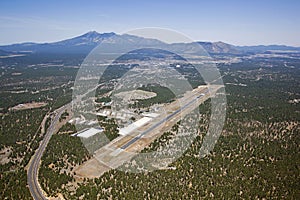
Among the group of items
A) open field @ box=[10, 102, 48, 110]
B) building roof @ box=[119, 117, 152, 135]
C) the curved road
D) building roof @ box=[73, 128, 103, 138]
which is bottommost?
the curved road

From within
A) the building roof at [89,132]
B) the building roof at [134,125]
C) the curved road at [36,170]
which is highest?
the building roof at [134,125]

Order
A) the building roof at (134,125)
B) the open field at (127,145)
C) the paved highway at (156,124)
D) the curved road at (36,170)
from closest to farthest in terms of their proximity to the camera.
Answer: the curved road at (36,170)
the open field at (127,145)
the paved highway at (156,124)
the building roof at (134,125)

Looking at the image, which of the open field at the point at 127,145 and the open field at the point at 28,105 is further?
the open field at the point at 28,105

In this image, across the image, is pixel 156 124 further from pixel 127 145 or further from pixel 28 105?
pixel 28 105

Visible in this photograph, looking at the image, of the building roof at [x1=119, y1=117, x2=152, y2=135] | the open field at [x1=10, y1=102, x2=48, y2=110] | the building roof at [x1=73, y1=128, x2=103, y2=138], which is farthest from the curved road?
the open field at [x1=10, y1=102, x2=48, y2=110]

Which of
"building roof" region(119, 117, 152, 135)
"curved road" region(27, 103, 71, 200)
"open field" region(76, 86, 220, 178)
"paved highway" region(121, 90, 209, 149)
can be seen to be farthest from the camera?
"building roof" region(119, 117, 152, 135)

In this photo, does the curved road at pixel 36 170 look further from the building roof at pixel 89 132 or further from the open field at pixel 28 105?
the open field at pixel 28 105

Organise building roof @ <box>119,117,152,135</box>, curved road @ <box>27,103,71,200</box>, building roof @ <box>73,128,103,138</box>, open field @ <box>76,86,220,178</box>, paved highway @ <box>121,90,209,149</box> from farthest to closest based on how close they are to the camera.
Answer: building roof @ <box>119,117,152,135</box> → building roof @ <box>73,128,103,138</box> → paved highway @ <box>121,90,209,149</box> → open field @ <box>76,86,220,178</box> → curved road @ <box>27,103,71,200</box>

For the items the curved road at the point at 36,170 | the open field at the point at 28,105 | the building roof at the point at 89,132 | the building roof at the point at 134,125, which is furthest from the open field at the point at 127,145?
the open field at the point at 28,105

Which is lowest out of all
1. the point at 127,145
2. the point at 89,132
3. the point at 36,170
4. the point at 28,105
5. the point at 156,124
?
the point at 36,170

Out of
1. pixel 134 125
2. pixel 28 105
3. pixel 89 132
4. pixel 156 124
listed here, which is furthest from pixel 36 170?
pixel 28 105

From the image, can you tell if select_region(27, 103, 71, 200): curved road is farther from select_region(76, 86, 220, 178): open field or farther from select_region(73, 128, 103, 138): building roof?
select_region(73, 128, 103, 138): building roof

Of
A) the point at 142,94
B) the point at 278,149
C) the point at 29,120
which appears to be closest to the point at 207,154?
the point at 278,149

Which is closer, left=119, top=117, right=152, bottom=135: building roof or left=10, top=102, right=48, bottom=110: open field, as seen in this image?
left=119, top=117, right=152, bottom=135: building roof
